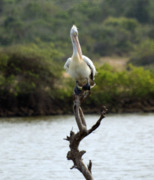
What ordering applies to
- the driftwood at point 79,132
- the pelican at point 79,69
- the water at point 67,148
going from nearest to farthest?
the driftwood at point 79,132, the pelican at point 79,69, the water at point 67,148

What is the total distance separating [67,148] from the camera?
1802cm

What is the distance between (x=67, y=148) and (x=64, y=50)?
23297mm

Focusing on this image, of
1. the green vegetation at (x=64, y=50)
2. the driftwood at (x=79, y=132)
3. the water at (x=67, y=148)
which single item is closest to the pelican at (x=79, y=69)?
the driftwood at (x=79, y=132)

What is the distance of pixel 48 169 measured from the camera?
14.4 metres

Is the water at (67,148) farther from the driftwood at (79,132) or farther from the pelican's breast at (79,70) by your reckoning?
the driftwood at (79,132)

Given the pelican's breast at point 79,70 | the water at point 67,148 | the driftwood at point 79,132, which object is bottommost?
the water at point 67,148

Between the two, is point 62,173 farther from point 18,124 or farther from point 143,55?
point 143,55

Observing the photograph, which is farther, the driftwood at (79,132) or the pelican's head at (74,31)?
the pelican's head at (74,31)

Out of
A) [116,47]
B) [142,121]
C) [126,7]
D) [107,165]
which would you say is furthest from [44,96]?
[126,7]

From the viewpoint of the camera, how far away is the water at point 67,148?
1370 cm

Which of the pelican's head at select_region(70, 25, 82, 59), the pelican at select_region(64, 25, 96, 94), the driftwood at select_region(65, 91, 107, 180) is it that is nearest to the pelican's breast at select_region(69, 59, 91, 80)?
the pelican at select_region(64, 25, 96, 94)

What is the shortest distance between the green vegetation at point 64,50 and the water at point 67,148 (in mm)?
1659

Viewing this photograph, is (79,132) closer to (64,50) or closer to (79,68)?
(79,68)

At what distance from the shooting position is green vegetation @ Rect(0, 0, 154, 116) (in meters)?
27.4
